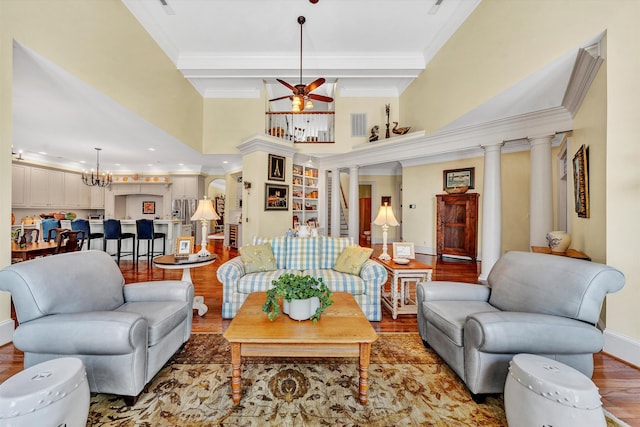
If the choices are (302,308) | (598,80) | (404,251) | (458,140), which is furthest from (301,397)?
(458,140)

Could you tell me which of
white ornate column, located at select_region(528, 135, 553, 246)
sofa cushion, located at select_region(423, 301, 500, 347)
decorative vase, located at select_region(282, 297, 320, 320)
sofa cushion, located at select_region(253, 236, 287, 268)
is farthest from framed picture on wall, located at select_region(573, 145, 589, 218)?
sofa cushion, located at select_region(253, 236, 287, 268)

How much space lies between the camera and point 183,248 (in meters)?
3.00

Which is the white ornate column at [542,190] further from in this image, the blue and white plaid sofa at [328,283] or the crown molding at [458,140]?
the blue and white plaid sofa at [328,283]

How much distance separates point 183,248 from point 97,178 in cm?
644

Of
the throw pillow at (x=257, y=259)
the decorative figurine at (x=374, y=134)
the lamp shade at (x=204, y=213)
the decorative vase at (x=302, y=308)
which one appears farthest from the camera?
the decorative figurine at (x=374, y=134)

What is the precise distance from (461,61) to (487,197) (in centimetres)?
218

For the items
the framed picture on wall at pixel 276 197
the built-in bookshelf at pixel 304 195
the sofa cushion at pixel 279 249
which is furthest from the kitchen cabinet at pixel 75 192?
the sofa cushion at pixel 279 249

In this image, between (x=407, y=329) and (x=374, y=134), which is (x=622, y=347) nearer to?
(x=407, y=329)

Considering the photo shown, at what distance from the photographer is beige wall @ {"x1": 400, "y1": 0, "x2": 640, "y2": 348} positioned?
6.89 ft

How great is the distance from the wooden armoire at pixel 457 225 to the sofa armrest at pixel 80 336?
22.2ft

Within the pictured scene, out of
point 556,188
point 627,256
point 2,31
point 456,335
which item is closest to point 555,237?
point 627,256

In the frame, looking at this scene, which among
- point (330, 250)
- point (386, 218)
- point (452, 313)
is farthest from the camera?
point (386, 218)

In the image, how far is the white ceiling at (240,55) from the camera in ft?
11.6

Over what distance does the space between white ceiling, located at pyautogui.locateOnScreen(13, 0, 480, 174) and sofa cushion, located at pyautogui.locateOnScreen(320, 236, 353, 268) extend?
129 inches
